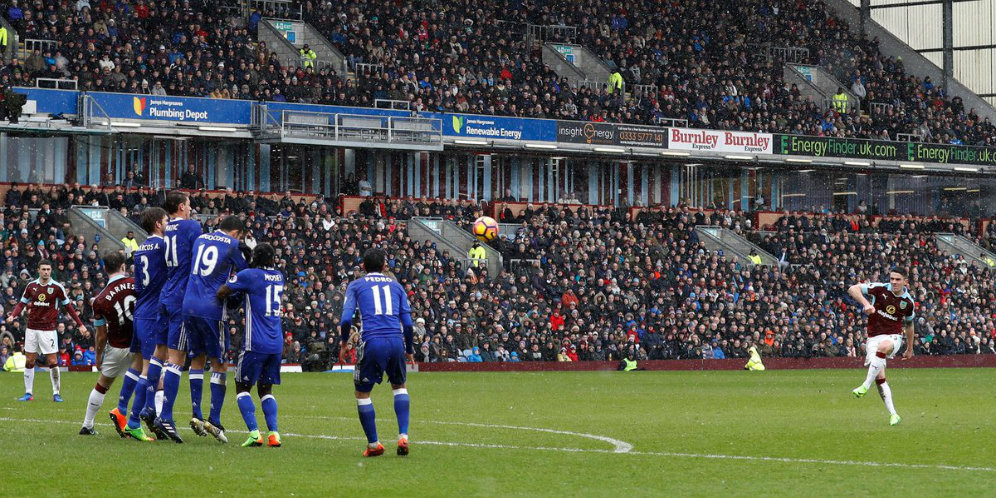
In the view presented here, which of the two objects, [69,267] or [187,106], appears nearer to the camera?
[69,267]

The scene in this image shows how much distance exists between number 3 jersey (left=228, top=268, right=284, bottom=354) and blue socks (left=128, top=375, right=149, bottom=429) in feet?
4.82

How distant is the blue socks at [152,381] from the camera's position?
14.5 metres

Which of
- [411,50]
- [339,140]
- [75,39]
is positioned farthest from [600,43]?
[75,39]

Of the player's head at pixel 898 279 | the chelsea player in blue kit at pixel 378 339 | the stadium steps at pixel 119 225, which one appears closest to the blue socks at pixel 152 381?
the chelsea player in blue kit at pixel 378 339

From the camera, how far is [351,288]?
13.4 m

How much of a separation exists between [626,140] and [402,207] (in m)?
11.1

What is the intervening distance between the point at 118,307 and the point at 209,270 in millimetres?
2395

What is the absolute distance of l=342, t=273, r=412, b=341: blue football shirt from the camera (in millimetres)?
13234

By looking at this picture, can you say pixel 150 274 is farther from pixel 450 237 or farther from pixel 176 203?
pixel 450 237

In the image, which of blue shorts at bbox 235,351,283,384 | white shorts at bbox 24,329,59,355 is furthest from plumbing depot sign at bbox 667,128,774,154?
blue shorts at bbox 235,351,283,384

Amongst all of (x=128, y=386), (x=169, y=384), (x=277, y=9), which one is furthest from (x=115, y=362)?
(x=277, y=9)

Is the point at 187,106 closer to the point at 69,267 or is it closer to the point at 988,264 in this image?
the point at 69,267

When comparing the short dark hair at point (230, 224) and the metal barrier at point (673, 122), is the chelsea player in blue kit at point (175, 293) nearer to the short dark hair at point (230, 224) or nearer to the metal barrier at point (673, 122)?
A: the short dark hair at point (230, 224)

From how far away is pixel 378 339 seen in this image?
43.2 ft
